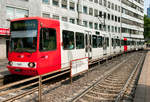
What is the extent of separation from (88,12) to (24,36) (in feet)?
98.7

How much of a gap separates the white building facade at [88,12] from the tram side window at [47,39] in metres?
8.75

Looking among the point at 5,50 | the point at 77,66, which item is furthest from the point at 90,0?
the point at 77,66

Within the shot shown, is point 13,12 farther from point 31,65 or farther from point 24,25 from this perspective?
point 31,65

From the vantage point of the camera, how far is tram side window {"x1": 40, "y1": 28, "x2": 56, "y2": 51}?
276 inches

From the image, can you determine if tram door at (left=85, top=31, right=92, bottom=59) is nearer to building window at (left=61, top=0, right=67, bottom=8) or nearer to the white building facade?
the white building facade

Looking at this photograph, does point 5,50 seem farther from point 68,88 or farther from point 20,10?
point 68,88

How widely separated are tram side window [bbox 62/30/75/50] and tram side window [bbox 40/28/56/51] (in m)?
0.99

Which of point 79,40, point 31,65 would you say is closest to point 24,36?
point 31,65

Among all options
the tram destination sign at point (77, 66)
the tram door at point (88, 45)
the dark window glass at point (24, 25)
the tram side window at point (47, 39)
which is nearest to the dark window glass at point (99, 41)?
the tram door at point (88, 45)

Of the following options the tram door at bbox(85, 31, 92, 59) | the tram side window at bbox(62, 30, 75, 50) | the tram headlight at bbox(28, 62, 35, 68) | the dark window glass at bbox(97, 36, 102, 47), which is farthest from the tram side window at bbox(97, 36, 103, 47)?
the tram headlight at bbox(28, 62, 35, 68)

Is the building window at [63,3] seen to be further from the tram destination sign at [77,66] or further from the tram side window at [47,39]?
the tram side window at [47,39]

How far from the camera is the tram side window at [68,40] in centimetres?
880

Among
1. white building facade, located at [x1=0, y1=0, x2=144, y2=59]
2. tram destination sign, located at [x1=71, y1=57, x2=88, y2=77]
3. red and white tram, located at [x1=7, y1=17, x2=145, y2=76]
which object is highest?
white building facade, located at [x1=0, y1=0, x2=144, y2=59]

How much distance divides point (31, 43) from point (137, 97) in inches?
193
